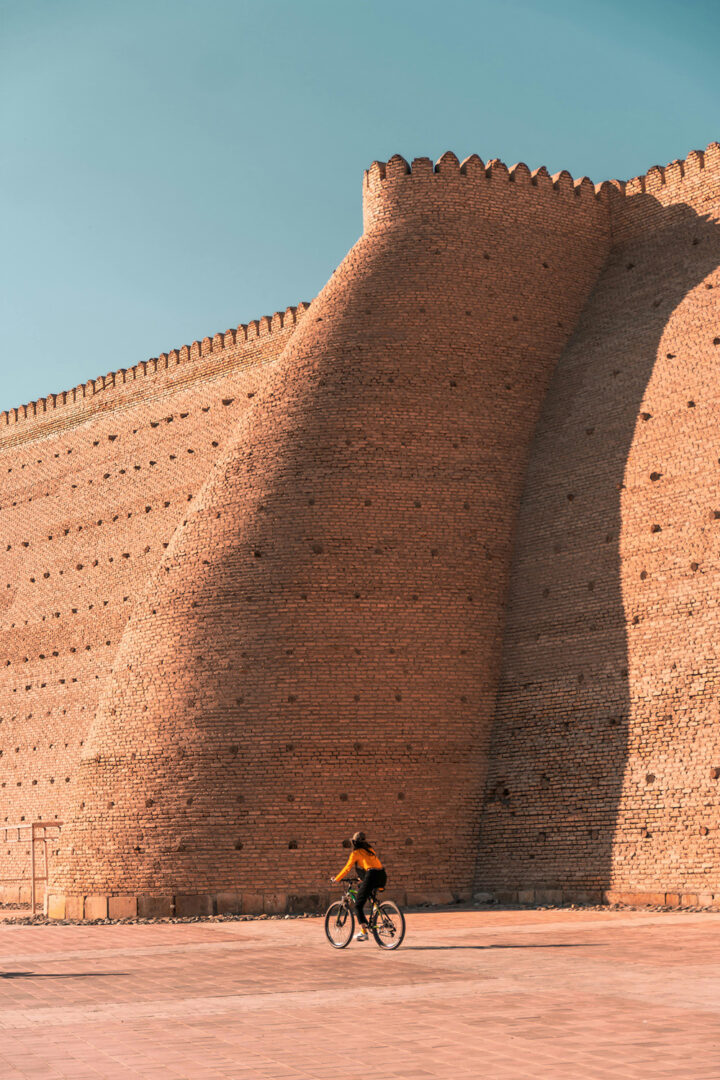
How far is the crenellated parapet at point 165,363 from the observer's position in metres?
22.3

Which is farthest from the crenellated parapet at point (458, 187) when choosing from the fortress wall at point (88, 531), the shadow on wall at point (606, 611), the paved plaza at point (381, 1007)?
the paved plaza at point (381, 1007)

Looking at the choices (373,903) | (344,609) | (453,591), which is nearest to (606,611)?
(453,591)

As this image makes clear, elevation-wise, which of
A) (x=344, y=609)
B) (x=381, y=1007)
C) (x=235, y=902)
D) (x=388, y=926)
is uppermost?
(x=344, y=609)

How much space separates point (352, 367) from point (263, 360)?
204 inches

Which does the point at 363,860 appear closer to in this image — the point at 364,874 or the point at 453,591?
the point at 364,874

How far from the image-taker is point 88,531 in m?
24.8

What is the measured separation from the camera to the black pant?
1045cm

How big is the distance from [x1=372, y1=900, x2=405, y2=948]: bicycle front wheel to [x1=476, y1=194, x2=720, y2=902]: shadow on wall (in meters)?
3.98

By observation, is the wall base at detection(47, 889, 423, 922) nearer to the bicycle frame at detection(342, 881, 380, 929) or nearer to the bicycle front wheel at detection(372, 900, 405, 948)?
the bicycle frame at detection(342, 881, 380, 929)

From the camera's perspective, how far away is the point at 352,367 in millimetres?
17391

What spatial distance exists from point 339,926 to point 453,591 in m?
6.13

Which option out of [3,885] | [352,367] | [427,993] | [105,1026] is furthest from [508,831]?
[3,885]

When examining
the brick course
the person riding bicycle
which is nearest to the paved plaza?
the person riding bicycle

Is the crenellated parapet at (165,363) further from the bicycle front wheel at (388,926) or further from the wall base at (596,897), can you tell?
the bicycle front wheel at (388,926)
